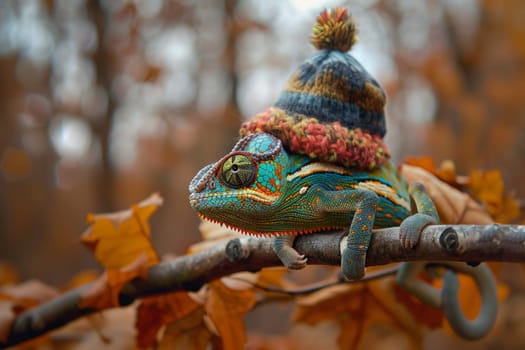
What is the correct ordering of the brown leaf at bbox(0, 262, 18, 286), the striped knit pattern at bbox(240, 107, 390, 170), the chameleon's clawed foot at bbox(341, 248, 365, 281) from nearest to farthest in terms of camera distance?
1. the chameleon's clawed foot at bbox(341, 248, 365, 281)
2. the striped knit pattern at bbox(240, 107, 390, 170)
3. the brown leaf at bbox(0, 262, 18, 286)

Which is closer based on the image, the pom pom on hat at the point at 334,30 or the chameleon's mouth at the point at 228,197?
the chameleon's mouth at the point at 228,197

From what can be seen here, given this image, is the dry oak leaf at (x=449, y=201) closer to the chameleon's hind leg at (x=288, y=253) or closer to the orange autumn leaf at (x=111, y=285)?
the chameleon's hind leg at (x=288, y=253)

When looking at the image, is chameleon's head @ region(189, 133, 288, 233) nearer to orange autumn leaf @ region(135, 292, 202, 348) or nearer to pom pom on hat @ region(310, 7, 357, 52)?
pom pom on hat @ region(310, 7, 357, 52)

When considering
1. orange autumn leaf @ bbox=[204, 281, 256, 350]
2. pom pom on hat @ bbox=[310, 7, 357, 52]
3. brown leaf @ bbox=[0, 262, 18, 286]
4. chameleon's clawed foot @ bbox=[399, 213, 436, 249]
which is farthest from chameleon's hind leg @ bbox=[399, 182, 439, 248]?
brown leaf @ bbox=[0, 262, 18, 286]

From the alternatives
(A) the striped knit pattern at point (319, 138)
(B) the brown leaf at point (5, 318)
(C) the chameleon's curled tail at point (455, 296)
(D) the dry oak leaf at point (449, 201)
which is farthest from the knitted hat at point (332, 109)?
(B) the brown leaf at point (5, 318)

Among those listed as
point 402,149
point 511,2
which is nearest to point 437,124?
point 511,2

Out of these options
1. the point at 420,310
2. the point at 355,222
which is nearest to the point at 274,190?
the point at 355,222
